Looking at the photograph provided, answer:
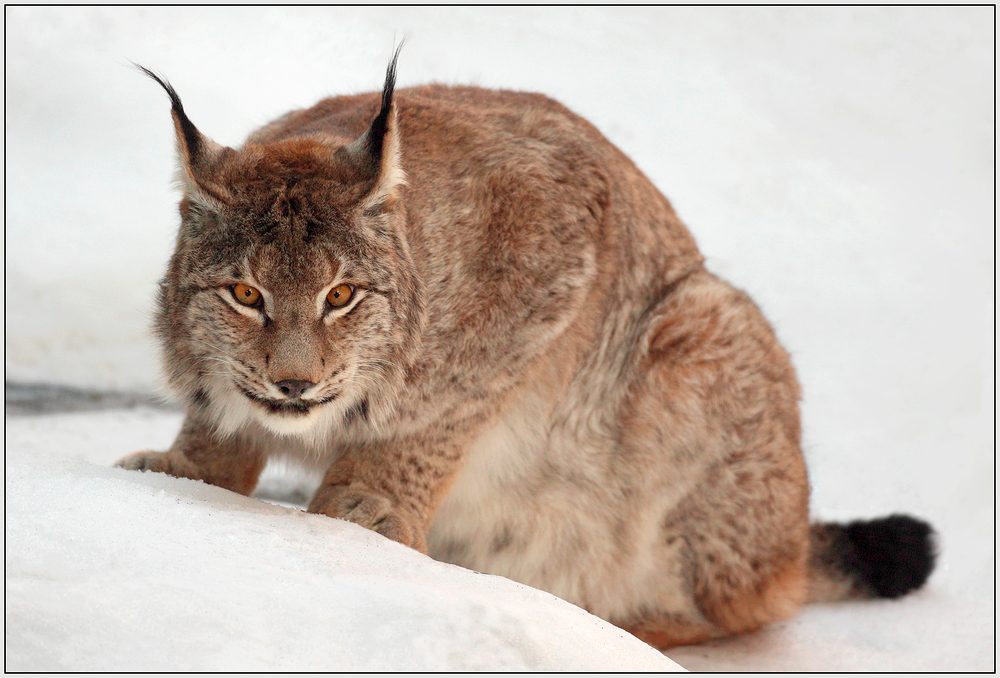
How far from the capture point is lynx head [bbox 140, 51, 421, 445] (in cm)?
254


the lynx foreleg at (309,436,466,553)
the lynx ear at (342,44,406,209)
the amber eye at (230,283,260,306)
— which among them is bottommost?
the lynx foreleg at (309,436,466,553)

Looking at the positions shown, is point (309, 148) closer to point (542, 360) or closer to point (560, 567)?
point (542, 360)

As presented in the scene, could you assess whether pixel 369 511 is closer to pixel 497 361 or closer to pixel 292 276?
pixel 497 361

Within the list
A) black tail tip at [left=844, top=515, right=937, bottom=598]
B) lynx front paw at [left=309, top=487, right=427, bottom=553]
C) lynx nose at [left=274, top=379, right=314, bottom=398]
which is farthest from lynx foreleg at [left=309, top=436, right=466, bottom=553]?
black tail tip at [left=844, top=515, right=937, bottom=598]

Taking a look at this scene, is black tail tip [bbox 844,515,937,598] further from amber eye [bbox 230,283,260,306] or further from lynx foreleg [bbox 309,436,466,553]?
amber eye [bbox 230,283,260,306]

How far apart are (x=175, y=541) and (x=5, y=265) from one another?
4184 millimetres

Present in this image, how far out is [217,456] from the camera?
325 centimetres

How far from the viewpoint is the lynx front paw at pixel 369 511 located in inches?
118

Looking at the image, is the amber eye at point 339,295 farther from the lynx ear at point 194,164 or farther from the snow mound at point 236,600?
the snow mound at point 236,600

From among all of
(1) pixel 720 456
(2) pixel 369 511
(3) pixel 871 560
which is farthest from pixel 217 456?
(3) pixel 871 560

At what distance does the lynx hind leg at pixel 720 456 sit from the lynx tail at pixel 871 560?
0.38 metres

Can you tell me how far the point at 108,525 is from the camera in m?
2.16

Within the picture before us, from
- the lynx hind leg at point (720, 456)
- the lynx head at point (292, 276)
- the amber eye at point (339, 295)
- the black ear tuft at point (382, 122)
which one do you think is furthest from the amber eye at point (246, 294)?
the lynx hind leg at point (720, 456)

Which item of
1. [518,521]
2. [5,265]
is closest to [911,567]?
[518,521]
